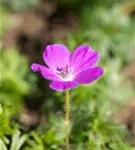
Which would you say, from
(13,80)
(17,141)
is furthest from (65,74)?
(13,80)

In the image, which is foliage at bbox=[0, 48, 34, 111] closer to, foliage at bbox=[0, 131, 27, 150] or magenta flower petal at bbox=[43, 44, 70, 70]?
foliage at bbox=[0, 131, 27, 150]

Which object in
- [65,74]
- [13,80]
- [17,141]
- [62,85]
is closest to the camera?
[62,85]

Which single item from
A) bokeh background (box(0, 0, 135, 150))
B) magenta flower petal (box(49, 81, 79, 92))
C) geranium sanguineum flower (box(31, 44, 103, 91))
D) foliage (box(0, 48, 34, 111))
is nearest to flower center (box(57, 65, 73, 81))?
geranium sanguineum flower (box(31, 44, 103, 91))

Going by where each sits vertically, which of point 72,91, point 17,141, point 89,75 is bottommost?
point 17,141

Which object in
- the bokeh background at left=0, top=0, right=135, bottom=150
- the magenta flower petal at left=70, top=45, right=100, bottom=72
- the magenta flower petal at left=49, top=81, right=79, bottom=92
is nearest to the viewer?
the magenta flower petal at left=49, top=81, right=79, bottom=92

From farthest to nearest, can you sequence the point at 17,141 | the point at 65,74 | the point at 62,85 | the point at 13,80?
the point at 13,80 → the point at 17,141 → the point at 65,74 → the point at 62,85

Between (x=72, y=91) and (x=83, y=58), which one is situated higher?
(x=83, y=58)

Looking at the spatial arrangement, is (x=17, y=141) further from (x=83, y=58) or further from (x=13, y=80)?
(x=13, y=80)
